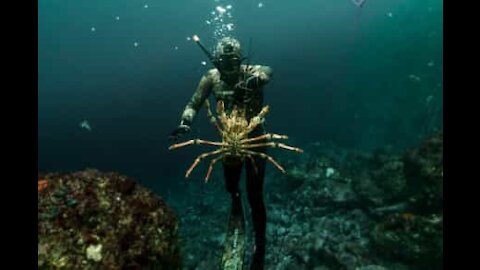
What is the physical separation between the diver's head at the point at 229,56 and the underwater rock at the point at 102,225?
2.76 meters

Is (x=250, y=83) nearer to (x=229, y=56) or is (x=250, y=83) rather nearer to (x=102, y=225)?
(x=229, y=56)

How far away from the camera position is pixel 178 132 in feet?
20.9

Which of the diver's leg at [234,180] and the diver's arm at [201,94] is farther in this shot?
the diver's arm at [201,94]

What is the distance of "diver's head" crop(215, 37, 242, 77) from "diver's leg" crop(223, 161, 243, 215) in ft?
4.69

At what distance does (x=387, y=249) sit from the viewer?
10.1m

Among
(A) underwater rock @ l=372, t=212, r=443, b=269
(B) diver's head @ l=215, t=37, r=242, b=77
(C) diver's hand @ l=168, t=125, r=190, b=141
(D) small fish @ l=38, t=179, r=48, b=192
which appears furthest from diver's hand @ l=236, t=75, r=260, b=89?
(A) underwater rock @ l=372, t=212, r=443, b=269

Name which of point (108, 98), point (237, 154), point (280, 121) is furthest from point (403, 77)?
point (237, 154)

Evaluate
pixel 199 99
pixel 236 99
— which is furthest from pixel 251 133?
pixel 199 99

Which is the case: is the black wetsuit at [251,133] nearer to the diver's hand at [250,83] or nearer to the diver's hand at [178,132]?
the diver's hand at [250,83]

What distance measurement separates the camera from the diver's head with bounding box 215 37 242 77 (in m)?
6.54

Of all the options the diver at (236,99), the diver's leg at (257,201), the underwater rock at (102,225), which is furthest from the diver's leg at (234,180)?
the underwater rock at (102,225)

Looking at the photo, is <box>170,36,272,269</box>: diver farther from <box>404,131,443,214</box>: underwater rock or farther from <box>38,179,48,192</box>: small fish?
<box>404,131,443,214</box>: underwater rock

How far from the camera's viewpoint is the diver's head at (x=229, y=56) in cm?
654

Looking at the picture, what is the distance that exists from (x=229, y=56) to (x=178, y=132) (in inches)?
55.6
